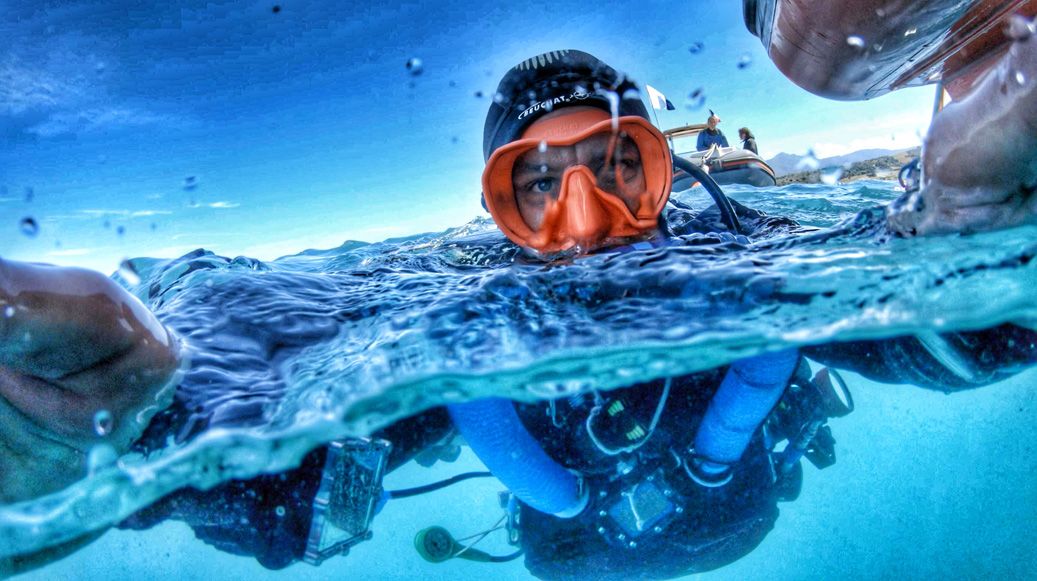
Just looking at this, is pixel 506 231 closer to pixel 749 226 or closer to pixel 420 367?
pixel 420 367

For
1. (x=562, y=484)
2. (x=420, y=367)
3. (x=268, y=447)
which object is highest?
(x=420, y=367)

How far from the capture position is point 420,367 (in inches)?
111

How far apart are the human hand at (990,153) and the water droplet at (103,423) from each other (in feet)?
12.3

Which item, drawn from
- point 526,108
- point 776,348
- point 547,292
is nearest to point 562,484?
point 547,292

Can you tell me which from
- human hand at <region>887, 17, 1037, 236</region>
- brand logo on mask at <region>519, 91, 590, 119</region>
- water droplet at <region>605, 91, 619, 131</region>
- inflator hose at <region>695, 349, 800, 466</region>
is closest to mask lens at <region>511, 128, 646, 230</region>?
water droplet at <region>605, 91, 619, 131</region>

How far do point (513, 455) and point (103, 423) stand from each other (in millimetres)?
2360

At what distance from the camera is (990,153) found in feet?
5.61

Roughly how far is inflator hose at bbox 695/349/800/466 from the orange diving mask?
1.43 metres

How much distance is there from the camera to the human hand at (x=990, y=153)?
160 centimetres

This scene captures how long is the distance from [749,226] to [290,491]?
5.07 metres

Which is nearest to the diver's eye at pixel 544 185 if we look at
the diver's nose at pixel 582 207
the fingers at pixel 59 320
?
the diver's nose at pixel 582 207

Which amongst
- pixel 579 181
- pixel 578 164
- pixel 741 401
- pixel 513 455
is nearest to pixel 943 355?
pixel 741 401

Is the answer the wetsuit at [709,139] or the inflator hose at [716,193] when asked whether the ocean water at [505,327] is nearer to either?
the inflator hose at [716,193]

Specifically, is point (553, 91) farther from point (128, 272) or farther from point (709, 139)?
point (709, 139)
